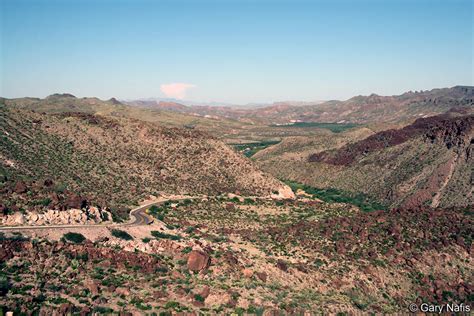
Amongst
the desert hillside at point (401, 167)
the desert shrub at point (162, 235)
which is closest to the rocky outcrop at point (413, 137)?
the desert hillside at point (401, 167)

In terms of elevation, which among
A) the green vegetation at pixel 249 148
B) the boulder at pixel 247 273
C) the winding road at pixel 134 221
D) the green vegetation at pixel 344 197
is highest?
the winding road at pixel 134 221

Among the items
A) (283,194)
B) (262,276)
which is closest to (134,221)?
(262,276)

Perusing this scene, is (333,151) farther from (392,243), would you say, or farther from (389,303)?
(389,303)

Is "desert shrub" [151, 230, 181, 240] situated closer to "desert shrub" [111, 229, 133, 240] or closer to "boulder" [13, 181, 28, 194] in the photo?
"desert shrub" [111, 229, 133, 240]

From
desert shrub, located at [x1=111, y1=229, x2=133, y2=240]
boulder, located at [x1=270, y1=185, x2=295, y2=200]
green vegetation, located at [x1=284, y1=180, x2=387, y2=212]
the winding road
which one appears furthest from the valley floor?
green vegetation, located at [x1=284, y1=180, x2=387, y2=212]

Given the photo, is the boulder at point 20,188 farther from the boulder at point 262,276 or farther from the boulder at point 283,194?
the boulder at point 283,194

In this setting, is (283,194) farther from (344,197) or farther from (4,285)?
(4,285)

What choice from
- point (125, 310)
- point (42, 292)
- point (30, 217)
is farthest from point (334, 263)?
point (30, 217)
